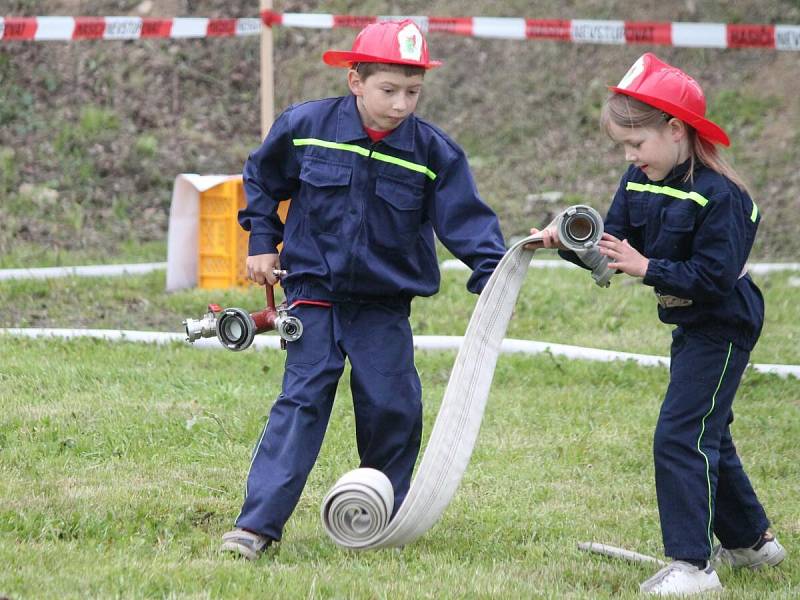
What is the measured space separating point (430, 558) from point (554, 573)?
1.33ft

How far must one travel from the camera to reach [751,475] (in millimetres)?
5809

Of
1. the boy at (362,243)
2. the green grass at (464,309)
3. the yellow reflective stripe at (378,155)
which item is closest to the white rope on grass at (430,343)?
the green grass at (464,309)

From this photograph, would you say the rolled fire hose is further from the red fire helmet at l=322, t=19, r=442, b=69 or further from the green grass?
the green grass

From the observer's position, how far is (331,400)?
4617 mm

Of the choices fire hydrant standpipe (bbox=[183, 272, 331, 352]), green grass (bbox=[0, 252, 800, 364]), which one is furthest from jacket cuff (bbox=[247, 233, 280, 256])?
green grass (bbox=[0, 252, 800, 364])

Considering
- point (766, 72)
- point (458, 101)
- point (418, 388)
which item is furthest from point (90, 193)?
point (418, 388)

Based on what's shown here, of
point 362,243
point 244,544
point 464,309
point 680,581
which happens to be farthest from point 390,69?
point 464,309

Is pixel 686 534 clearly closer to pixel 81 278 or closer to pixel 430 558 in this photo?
pixel 430 558

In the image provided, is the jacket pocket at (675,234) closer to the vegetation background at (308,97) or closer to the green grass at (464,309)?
the green grass at (464,309)

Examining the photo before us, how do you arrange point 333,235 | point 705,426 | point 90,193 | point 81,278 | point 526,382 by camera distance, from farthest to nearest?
1. point 90,193
2. point 81,278
3. point 526,382
4. point 333,235
5. point 705,426

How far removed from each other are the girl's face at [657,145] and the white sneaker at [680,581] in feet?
4.05

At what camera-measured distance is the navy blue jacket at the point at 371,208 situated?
4508mm

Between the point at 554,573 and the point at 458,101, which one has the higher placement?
the point at 458,101

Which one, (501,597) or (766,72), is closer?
(501,597)
